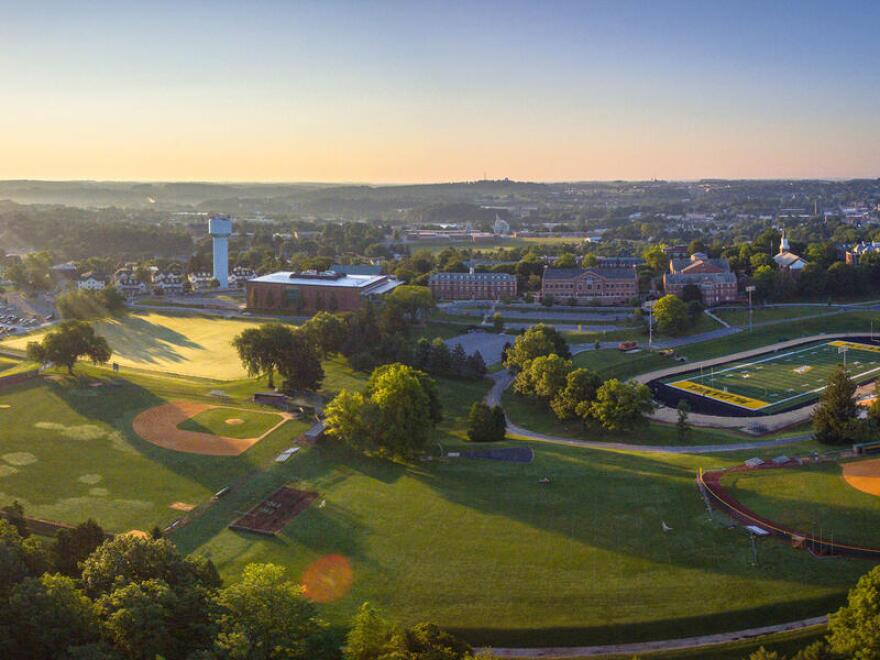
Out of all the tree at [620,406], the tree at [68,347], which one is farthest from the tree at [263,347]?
the tree at [620,406]

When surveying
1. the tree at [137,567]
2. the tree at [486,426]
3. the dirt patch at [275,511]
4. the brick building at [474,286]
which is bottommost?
the dirt patch at [275,511]

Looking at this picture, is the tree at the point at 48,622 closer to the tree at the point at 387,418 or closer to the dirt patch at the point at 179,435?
the dirt patch at the point at 179,435

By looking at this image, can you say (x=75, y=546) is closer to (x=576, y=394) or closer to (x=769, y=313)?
(x=576, y=394)

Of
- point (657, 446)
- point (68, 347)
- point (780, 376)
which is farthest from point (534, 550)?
point (780, 376)

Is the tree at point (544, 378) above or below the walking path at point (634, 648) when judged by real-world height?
above

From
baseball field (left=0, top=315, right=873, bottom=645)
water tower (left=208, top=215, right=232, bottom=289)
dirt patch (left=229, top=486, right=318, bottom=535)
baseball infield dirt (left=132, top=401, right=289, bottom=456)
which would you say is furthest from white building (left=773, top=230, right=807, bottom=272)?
dirt patch (left=229, top=486, right=318, bottom=535)
